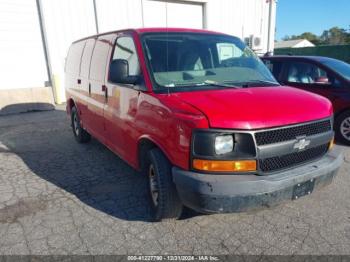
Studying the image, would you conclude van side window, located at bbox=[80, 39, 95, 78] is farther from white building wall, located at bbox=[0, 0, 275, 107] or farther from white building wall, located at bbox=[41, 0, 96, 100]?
white building wall, located at bbox=[41, 0, 96, 100]

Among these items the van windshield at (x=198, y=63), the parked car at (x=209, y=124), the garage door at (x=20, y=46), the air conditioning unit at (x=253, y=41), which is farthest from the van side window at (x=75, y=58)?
the air conditioning unit at (x=253, y=41)

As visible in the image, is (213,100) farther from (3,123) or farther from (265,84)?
(3,123)

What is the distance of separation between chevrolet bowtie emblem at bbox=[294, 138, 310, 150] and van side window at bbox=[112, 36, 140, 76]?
6.10 ft

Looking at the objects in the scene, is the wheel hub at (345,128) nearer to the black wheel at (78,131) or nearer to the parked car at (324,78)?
the parked car at (324,78)

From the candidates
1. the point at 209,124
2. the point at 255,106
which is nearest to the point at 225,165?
the point at 209,124

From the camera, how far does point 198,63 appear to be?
353 cm

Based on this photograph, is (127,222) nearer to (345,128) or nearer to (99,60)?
(99,60)

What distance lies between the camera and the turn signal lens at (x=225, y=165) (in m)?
2.47

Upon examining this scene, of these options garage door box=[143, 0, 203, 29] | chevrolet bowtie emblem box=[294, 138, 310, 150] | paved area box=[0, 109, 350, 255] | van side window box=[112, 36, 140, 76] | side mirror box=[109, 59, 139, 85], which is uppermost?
garage door box=[143, 0, 203, 29]

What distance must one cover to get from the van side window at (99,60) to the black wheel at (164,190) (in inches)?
73.4

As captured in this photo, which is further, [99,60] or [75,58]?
[75,58]

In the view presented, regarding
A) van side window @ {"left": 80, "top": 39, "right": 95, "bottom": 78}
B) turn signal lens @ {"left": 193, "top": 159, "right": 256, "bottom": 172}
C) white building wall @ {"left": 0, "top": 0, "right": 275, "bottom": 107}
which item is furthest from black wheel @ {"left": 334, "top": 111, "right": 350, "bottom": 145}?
white building wall @ {"left": 0, "top": 0, "right": 275, "bottom": 107}

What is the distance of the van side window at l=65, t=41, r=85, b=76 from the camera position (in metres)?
5.68

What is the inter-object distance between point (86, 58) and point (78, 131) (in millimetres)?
1693
